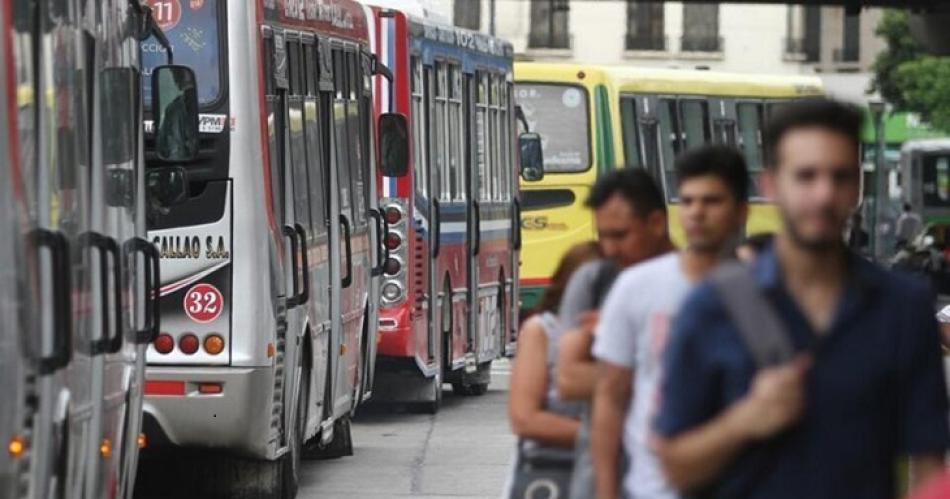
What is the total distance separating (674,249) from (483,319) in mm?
16668

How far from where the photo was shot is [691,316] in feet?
17.1

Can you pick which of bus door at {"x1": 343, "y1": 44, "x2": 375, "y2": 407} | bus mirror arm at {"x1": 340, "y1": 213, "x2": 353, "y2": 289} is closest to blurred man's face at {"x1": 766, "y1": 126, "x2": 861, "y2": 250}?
bus mirror arm at {"x1": 340, "y1": 213, "x2": 353, "y2": 289}

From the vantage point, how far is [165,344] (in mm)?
13656

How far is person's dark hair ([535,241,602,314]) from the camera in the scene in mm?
8016

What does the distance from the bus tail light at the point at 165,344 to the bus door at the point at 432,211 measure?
797cm

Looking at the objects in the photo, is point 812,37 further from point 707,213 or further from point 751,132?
point 707,213

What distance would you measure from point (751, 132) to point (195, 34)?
22.9 meters

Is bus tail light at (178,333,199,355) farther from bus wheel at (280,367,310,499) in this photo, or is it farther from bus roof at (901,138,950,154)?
bus roof at (901,138,950,154)

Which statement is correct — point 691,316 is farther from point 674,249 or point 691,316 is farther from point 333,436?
point 333,436

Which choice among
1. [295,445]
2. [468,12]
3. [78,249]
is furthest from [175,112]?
[468,12]

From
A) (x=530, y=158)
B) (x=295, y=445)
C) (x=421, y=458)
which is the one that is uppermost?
(x=530, y=158)

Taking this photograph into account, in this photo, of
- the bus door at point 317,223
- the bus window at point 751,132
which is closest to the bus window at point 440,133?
the bus door at point 317,223

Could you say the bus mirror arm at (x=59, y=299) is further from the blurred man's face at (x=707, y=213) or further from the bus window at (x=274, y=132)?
the bus window at (x=274, y=132)

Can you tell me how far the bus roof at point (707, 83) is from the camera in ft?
108
